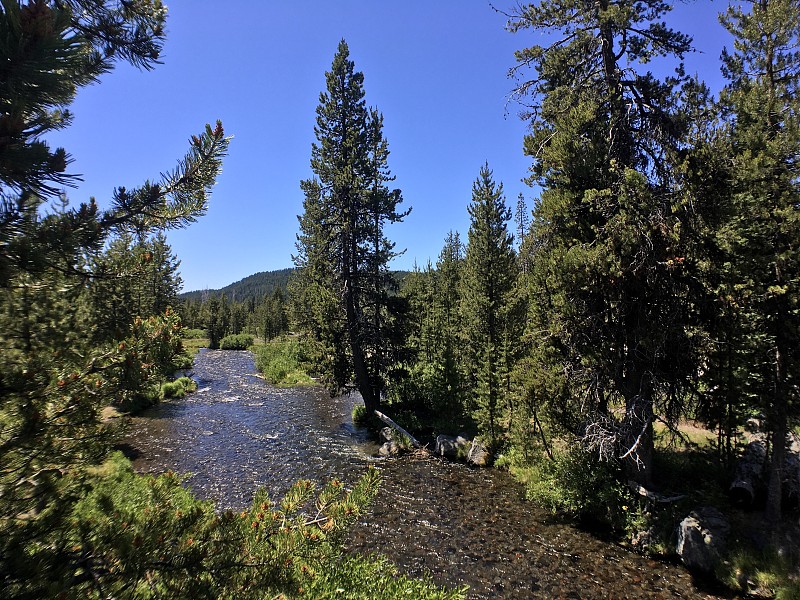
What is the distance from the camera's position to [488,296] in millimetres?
18328

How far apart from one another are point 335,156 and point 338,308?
28.2 feet

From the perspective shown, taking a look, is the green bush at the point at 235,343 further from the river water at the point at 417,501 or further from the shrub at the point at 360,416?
the shrub at the point at 360,416

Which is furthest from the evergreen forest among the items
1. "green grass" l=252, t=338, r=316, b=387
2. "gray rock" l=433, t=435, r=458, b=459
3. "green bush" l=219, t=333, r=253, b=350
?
"green bush" l=219, t=333, r=253, b=350

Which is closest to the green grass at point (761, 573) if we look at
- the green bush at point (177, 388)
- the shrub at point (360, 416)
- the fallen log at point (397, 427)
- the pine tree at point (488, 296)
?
the pine tree at point (488, 296)

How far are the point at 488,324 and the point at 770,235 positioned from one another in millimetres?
10193

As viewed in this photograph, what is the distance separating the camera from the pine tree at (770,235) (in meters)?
8.95

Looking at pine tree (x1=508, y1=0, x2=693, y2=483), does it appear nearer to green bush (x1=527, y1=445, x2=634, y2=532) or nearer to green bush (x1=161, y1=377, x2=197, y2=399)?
green bush (x1=527, y1=445, x2=634, y2=532)

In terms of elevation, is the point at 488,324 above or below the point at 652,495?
above

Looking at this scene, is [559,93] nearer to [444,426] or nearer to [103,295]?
[103,295]

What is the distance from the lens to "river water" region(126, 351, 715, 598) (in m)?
9.05

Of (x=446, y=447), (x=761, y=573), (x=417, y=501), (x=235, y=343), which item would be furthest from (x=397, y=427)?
(x=235, y=343)

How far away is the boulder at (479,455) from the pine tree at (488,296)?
0.51m

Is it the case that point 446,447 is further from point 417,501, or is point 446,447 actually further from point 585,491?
point 585,491

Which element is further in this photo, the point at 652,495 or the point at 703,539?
the point at 652,495
